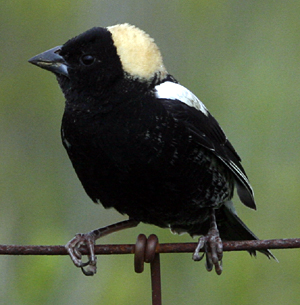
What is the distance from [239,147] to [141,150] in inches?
109

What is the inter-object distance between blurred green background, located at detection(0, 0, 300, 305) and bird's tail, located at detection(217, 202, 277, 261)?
1054 millimetres

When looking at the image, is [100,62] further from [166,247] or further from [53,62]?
[166,247]

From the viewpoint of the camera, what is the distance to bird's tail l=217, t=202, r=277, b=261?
11.7ft

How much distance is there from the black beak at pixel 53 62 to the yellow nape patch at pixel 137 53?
27cm

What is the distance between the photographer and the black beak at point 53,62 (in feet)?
10.4

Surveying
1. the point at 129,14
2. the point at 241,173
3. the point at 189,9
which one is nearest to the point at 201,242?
the point at 241,173

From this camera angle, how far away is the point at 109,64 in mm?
3152

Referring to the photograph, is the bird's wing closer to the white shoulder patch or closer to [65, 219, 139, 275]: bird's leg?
the white shoulder patch

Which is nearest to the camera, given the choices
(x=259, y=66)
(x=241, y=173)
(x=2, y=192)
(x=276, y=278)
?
(x=241, y=173)

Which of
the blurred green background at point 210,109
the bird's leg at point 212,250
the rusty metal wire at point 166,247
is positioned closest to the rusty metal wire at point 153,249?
the rusty metal wire at point 166,247

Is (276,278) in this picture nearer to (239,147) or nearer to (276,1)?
(239,147)

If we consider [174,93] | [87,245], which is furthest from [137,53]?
[87,245]

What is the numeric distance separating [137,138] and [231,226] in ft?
3.18

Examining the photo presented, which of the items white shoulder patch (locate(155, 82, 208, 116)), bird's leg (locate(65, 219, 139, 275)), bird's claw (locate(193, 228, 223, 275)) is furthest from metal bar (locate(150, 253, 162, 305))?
white shoulder patch (locate(155, 82, 208, 116))
